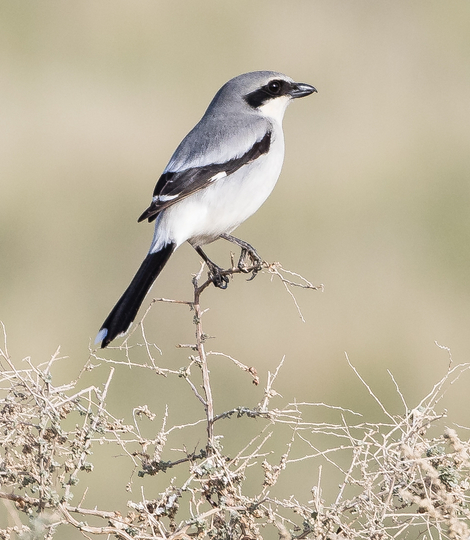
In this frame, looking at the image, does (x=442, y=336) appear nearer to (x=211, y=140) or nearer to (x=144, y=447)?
(x=211, y=140)

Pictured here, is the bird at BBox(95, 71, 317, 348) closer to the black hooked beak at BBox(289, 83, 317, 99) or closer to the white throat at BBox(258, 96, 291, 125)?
the white throat at BBox(258, 96, 291, 125)

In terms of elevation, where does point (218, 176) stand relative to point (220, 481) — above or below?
above

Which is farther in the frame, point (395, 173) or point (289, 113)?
point (289, 113)

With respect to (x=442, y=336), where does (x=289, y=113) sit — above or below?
above

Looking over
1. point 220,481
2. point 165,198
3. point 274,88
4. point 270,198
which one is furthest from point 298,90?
point 270,198

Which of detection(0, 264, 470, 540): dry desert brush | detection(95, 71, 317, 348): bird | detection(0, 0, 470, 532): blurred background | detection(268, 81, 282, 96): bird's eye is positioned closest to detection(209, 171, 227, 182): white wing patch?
detection(95, 71, 317, 348): bird

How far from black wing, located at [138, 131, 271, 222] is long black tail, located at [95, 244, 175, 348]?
0.18 m

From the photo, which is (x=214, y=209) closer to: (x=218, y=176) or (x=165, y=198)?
(x=218, y=176)

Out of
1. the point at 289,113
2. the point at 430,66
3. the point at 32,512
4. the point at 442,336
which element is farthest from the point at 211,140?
the point at 430,66

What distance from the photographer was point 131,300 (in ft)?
11.7

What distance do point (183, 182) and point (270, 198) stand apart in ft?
12.6

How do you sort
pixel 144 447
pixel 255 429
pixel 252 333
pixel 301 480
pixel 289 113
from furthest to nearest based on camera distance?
pixel 289 113, pixel 252 333, pixel 255 429, pixel 301 480, pixel 144 447

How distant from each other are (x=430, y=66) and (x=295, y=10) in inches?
88.6

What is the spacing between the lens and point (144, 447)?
7.36ft
